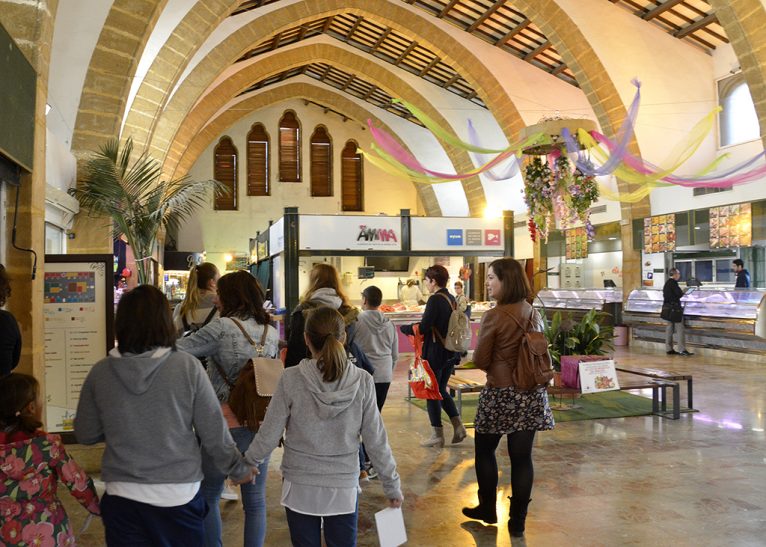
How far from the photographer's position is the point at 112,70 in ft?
22.0

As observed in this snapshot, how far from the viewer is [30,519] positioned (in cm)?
198

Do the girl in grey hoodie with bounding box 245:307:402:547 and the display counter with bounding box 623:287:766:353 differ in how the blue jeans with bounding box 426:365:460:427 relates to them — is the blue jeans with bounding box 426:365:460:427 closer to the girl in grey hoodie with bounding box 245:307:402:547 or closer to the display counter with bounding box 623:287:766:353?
the girl in grey hoodie with bounding box 245:307:402:547

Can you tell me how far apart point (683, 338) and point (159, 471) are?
1030 cm

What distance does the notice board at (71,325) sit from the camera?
13.1 ft

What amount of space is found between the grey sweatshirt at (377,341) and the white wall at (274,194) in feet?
59.1

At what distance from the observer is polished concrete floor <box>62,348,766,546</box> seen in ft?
10.7

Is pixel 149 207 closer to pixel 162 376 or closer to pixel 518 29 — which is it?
pixel 162 376

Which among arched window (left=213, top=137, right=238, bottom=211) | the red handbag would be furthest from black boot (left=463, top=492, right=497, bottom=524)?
arched window (left=213, top=137, right=238, bottom=211)

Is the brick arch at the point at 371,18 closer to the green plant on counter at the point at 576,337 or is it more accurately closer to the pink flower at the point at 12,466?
the green plant on counter at the point at 576,337

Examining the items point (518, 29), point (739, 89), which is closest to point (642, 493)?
point (739, 89)

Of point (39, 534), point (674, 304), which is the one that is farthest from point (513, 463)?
point (674, 304)

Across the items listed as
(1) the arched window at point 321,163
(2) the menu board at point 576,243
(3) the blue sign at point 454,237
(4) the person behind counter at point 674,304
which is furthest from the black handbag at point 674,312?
(1) the arched window at point 321,163

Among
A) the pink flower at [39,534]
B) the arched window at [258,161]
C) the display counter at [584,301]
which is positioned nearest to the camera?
the pink flower at [39,534]

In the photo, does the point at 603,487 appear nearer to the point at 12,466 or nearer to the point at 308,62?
the point at 12,466
